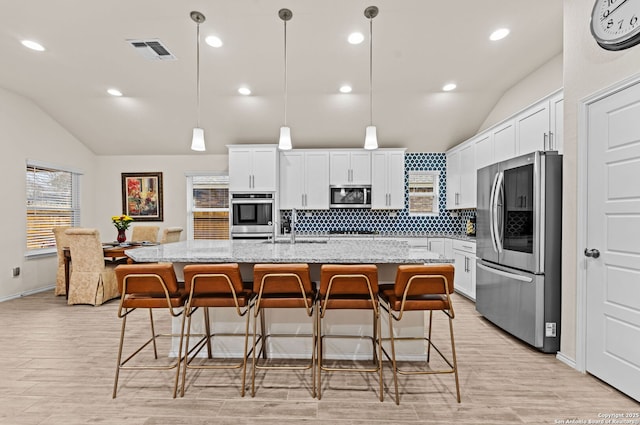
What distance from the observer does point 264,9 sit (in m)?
3.09

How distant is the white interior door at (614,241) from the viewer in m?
2.09

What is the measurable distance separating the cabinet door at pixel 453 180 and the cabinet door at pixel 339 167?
1.82 meters

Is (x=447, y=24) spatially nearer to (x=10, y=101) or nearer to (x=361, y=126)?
(x=361, y=126)

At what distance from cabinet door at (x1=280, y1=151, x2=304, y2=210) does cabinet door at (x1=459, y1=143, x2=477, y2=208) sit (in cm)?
269

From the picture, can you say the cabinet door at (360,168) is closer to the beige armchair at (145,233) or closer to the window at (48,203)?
the beige armchair at (145,233)

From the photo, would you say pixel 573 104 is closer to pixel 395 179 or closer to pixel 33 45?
pixel 395 179

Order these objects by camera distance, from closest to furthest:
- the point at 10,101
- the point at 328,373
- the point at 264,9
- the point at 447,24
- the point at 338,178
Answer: the point at 328,373
the point at 264,9
the point at 447,24
the point at 10,101
the point at 338,178

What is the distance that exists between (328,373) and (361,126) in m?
4.10

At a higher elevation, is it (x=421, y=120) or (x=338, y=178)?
(x=421, y=120)

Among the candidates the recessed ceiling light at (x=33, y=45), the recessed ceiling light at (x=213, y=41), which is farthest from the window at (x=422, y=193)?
the recessed ceiling light at (x=33, y=45)

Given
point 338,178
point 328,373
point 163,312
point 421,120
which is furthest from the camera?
point 338,178

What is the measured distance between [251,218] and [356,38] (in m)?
3.20

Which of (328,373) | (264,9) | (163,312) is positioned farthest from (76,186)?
(328,373)

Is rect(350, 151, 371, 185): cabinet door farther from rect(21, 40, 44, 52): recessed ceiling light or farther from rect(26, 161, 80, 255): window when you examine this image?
rect(26, 161, 80, 255): window
